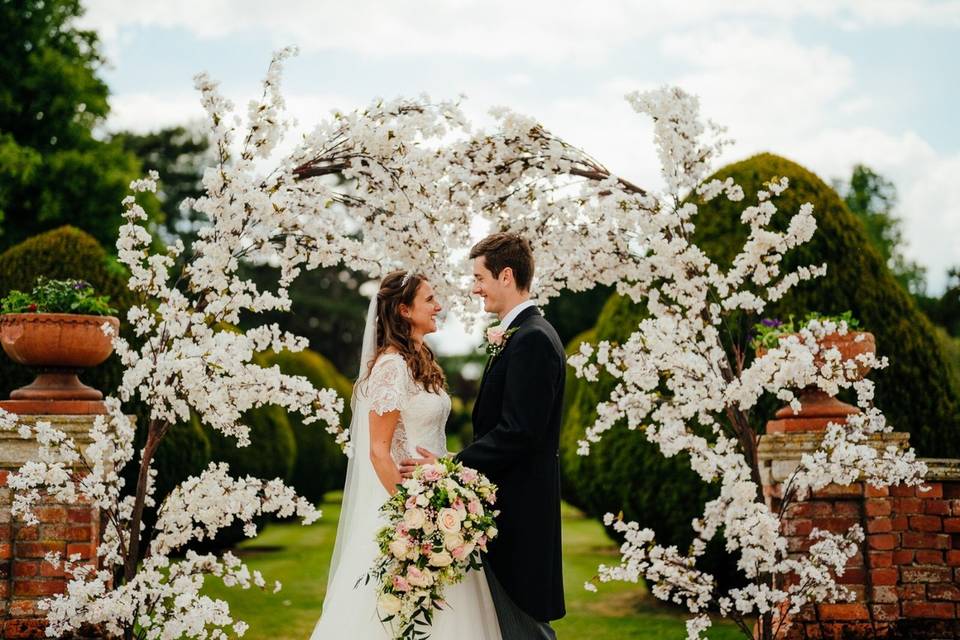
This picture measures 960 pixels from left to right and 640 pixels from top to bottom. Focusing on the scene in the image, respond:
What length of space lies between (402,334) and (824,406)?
2.89m

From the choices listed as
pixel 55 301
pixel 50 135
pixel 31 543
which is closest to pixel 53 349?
pixel 55 301

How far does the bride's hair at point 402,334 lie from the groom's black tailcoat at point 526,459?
0.42 m

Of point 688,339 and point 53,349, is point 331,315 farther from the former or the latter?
point 688,339

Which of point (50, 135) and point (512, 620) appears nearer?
point (512, 620)

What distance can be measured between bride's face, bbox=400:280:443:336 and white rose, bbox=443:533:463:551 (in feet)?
3.81

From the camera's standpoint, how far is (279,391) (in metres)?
4.32

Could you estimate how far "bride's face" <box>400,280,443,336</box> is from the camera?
4012 millimetres

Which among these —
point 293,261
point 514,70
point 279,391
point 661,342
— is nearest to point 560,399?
point 661,342

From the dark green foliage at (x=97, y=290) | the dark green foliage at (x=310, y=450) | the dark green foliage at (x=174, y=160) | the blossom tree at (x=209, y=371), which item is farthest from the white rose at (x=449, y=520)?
the dark green foliage at (x=174, y=160)

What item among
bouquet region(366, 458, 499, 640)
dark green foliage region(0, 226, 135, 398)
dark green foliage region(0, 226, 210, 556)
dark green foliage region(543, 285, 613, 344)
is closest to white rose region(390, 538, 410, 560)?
bouquet region(366, 458, 499, 640)

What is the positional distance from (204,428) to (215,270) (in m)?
5.45

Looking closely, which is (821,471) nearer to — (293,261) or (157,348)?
(293,261)

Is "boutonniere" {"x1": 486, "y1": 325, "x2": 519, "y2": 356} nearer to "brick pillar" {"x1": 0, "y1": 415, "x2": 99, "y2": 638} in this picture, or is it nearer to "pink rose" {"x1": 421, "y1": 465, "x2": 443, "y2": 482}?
"pink rose" {"x1": 421, "y1": 465, "x2": 443, "y2": 482}

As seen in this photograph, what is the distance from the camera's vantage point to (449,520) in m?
3.11
